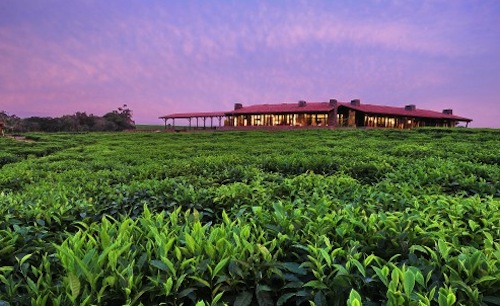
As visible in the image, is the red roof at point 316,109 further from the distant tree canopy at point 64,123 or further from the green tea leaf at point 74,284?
the green tea leaf at point 74,284

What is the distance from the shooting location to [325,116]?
49.6 m

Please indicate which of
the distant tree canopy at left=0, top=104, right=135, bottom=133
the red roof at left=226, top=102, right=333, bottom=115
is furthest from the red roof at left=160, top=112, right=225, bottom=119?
the distant tree canopy at left=0, top=104, right=135, bottom=133

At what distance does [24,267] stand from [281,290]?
1764mm

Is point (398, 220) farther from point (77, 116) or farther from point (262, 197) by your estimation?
point (77, 116)

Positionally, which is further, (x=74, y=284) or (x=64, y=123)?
(x=64, y=123)

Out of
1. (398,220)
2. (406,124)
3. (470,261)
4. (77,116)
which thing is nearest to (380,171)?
(398,220)

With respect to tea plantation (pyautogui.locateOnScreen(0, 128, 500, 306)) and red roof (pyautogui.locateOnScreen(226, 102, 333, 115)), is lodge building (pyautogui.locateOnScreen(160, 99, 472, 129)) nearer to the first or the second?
red roof (pyautogui.locateOnScreen(226, 102, 333, 115))

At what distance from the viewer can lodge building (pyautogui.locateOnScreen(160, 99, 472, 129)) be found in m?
49.5

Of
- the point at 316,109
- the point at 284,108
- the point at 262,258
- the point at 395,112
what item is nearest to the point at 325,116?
the point at 316,109

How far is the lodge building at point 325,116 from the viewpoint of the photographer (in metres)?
49.5

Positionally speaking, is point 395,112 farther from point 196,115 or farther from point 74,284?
point 74,284

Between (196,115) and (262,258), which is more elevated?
(196,115)

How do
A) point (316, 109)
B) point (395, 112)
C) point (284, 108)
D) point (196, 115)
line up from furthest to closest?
point (196, 115) < point (395, 112) < point (284, 108) < point (316, 109)

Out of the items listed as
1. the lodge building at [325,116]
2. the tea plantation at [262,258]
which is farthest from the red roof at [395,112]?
the tea plantation at [262,258]
